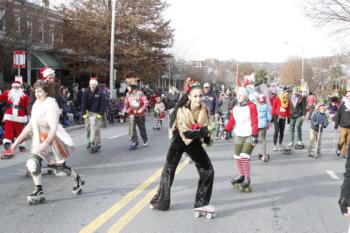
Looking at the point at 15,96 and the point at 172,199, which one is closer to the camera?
the point at 172,199

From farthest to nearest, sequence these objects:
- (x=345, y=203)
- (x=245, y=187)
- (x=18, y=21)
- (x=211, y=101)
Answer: (x=18, y=21) < (x=211, y=101) < (x=245, y=187) < (x=345, y=203)

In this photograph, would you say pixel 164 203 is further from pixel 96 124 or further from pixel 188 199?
pixel 96 124

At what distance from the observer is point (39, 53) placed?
102 ft

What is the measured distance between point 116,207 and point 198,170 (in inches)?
50.7

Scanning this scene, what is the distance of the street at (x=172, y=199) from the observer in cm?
566

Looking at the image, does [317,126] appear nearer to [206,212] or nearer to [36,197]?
[206,212]

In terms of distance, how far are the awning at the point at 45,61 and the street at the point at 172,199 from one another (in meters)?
19.6

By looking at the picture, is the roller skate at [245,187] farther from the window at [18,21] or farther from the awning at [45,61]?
the awning at [45,61]

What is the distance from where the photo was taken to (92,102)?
1198 cm

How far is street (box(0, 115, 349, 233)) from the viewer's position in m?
5.66

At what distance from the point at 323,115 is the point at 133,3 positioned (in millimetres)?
25226

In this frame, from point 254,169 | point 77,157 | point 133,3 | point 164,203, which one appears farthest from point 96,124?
point 133,3

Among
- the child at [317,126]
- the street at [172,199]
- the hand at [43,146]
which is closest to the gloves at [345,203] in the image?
the street at [172,199]

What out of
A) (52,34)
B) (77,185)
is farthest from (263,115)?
(52,34)
